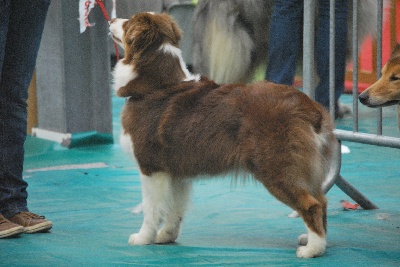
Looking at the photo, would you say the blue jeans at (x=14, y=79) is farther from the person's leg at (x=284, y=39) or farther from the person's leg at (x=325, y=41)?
the person's leg at (x=325, y=41)

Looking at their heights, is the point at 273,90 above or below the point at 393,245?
above

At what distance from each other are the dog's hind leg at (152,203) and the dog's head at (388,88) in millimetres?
1056

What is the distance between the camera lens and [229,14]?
5746mm

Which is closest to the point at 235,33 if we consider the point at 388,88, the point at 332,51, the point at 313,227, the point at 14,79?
the point at 332,51

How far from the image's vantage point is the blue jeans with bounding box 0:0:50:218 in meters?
3.53

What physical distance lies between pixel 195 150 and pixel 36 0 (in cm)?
106

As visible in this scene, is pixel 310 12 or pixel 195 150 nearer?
pixel 195 150

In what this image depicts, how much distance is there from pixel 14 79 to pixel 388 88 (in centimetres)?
178

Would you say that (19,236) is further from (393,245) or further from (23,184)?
(393,245)

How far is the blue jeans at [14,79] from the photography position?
353 cm

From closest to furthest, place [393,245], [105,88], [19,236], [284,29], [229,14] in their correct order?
[393,245]
[19,236]
[284,29]
[229,14]
[105,88]

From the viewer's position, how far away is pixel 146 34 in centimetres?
340

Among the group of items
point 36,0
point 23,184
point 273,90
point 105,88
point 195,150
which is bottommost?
point 105,88

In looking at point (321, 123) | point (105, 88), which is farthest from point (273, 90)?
point (105, 88)
